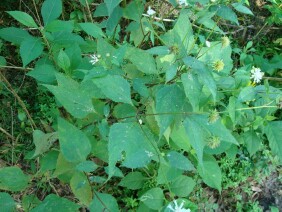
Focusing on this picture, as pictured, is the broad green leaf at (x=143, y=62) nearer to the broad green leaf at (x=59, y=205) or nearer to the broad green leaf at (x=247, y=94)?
Answer: the broad green leaf at (x=247, y=94)

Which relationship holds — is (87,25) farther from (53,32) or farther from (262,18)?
(262,18)

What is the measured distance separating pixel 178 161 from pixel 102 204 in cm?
35

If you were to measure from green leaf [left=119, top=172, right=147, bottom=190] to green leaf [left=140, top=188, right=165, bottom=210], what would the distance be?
49cm

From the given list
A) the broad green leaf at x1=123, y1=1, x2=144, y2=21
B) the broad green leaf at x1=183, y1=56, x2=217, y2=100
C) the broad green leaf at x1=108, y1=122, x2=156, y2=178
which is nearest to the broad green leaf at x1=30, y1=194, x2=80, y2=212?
the broad green leaf at x1=108, y1=122, x2=156, y2=178

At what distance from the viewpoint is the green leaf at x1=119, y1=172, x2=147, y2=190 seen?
2.13 meters

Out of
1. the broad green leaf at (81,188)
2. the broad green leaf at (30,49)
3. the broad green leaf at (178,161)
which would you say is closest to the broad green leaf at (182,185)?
the broad green leaf at (178,161)

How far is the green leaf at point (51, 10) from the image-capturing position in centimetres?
151

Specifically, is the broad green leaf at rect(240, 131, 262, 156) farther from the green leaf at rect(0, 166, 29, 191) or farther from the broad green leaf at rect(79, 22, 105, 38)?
the green leaf at rect(0, 166, 29, 191)

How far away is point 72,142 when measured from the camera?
1.28 meters

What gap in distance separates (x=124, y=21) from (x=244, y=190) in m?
1.46

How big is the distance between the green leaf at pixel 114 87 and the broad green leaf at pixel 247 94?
56 centimetres

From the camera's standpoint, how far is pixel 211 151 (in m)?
1.76

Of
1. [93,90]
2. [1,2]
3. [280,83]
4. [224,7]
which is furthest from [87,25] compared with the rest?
[280,83]

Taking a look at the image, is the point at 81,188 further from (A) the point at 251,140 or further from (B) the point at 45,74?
(A) the point at 251,140
